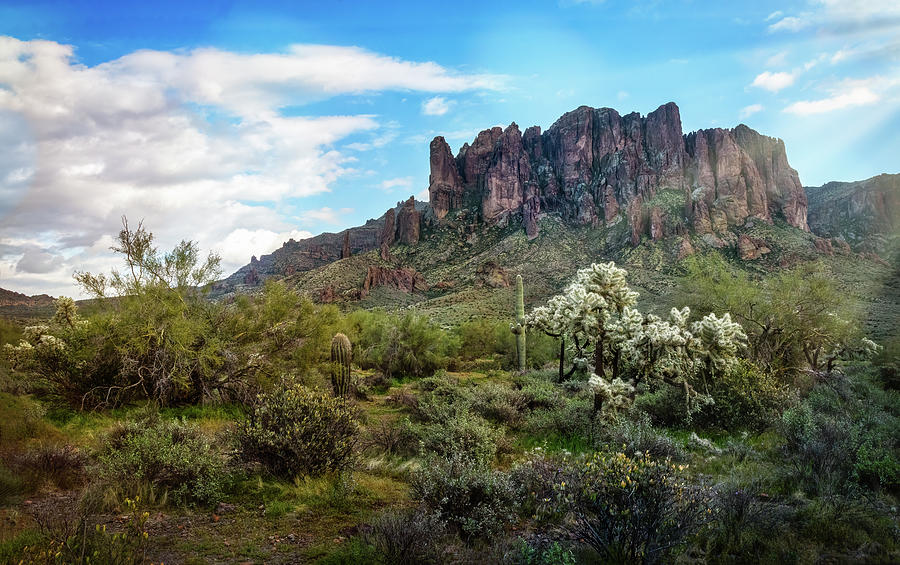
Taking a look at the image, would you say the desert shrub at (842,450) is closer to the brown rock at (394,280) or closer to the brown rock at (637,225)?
the brown rock at (394,280)

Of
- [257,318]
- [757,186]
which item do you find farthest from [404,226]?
[257,318]

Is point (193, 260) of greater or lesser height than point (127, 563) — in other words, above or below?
above

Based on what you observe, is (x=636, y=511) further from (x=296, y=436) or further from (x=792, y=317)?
(x=792, y=317)

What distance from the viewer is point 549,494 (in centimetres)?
598

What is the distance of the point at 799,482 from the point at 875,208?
4787 inches

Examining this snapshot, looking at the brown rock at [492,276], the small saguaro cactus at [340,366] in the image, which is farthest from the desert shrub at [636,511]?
the brown rock at [492,276]

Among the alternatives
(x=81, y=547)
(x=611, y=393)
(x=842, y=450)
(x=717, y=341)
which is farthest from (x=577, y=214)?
(x=81, y=547)

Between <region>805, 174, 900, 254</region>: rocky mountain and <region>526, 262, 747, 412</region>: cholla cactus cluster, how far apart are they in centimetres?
9412

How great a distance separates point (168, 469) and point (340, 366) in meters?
8.56

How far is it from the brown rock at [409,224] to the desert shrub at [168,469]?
4005 inches

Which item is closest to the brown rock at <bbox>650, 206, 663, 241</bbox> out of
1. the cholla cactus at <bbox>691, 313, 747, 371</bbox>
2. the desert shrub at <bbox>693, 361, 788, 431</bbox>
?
the desert shrub at <bbox>693, 361, 788, 431</bbox>

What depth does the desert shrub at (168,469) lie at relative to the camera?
653cm

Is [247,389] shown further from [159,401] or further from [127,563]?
[127,563]

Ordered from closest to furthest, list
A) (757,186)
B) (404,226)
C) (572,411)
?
(572,411), (757,186), (404,226)
